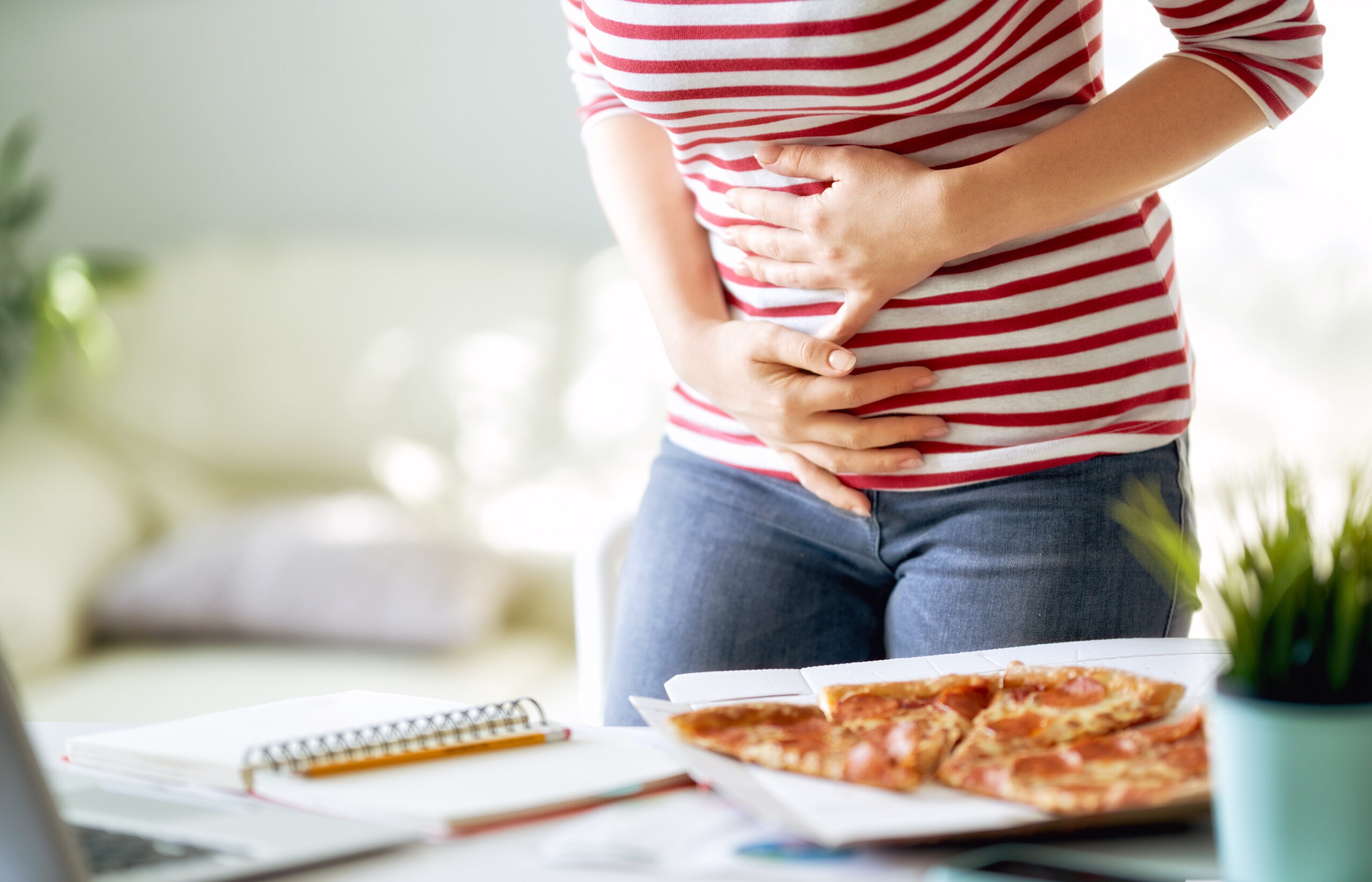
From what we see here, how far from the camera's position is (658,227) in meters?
0.91

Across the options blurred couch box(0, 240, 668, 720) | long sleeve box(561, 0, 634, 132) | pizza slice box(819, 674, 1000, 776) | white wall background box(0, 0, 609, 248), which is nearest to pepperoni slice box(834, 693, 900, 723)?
pizza slice box(819, 674, 1000, 776)

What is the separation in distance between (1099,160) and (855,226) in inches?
5.7

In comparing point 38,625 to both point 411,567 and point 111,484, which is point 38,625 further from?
point 411,567

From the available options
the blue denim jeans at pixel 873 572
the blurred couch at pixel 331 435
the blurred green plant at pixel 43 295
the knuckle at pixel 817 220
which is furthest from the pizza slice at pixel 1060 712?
the blurred green plant at pixel 43 295

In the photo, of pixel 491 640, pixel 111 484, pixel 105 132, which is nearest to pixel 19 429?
pixel 111 484

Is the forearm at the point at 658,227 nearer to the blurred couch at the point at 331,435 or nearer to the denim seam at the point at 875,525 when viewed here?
the denim seam at the point at 875,525

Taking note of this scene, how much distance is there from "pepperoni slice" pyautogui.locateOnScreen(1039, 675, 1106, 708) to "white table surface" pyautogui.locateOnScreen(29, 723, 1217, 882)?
0.08 m

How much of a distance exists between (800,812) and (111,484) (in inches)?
81.3

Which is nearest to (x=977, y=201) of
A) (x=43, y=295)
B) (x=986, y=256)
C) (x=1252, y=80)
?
(x=986, y=256)

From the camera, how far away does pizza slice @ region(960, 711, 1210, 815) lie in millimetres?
456

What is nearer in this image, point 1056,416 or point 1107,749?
point 1107,749

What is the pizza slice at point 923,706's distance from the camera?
0.52 metres

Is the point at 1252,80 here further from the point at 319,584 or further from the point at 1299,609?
the point at 319,584

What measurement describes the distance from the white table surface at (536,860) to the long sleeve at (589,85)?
1.99 feet
